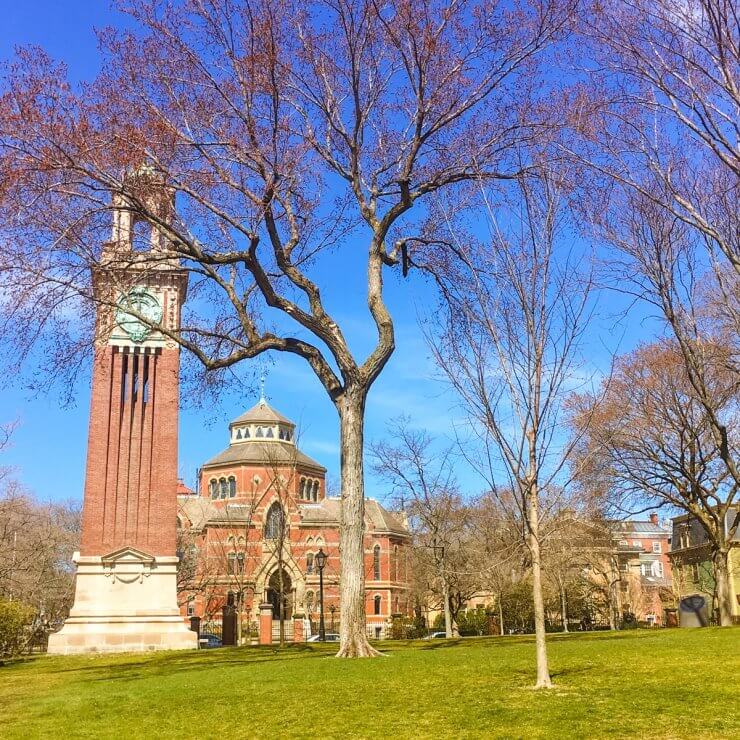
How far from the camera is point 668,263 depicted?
1216 cm

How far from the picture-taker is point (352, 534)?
13477mm

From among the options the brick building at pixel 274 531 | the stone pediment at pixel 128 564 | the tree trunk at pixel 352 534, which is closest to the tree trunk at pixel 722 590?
the tree trunk at pixel 352 534

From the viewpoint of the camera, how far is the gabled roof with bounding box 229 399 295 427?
206 feet

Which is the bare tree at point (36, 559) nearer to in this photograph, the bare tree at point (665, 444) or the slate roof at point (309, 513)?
the slate roof at point (309, 513)

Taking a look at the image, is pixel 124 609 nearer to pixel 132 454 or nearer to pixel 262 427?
pixel 132 454

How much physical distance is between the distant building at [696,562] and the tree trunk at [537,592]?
110ft

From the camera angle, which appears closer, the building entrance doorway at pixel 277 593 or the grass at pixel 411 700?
the grass at pixel 411 700

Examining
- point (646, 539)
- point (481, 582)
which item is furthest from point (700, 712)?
point (646, 539)

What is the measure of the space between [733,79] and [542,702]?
23.2 feet

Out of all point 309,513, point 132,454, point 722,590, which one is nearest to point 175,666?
point 132,454

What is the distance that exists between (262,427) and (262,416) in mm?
964

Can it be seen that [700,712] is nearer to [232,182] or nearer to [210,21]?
[232,182]

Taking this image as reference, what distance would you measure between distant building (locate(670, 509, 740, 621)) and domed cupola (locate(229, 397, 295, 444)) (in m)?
29.9

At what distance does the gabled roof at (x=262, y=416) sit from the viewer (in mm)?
62906
